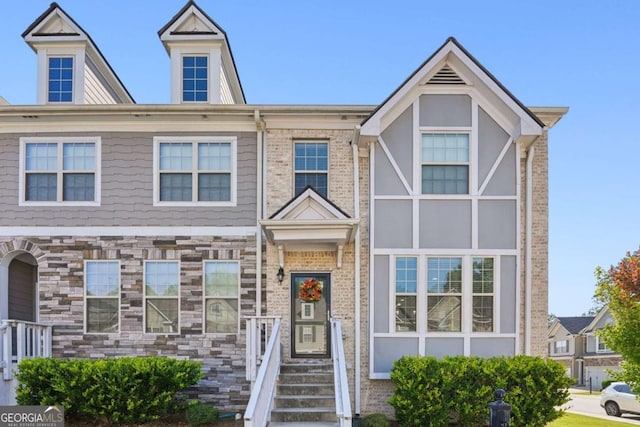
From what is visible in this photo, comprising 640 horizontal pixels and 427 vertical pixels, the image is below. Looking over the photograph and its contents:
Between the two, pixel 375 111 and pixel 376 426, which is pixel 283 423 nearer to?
pixel 376 426

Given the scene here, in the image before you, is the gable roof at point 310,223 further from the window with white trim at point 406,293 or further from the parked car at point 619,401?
the parked car at point 619,401

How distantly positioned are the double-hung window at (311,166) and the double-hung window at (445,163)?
227cm

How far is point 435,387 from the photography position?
34.3ft

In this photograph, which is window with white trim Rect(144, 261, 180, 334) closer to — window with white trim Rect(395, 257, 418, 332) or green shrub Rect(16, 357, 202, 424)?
green shrub Rect(16, 357, 202, 424)

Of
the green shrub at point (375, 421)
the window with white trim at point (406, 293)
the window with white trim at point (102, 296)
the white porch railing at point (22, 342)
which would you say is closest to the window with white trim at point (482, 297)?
the window with white trim at point (406, 293)

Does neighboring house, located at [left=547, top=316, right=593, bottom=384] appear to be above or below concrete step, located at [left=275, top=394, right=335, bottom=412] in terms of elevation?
below

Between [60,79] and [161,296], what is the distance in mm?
6274

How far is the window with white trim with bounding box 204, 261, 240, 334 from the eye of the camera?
12305mm

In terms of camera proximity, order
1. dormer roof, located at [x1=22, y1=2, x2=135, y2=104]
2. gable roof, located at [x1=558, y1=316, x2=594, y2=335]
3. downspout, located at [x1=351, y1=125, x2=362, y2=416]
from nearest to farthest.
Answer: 1. downspout, located at [x1=351, y1=125, x2=362, y2=416]
2. dormer roof, located at [x1=22, y1=2, x2=135, y2=104]
3. gable roof, located at [x1=558, y1=316, x2=594, y2=335]

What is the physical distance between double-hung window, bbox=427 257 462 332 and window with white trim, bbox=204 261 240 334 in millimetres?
4363

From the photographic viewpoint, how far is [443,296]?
12117 mm

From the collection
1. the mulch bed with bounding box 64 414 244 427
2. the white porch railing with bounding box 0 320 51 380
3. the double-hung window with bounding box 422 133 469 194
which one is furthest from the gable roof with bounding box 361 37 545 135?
the white porch railing with bounding box 0 320 51 380

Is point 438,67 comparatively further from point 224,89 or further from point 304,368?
point 304,368

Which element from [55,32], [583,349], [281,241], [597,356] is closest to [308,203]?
[281,241]
